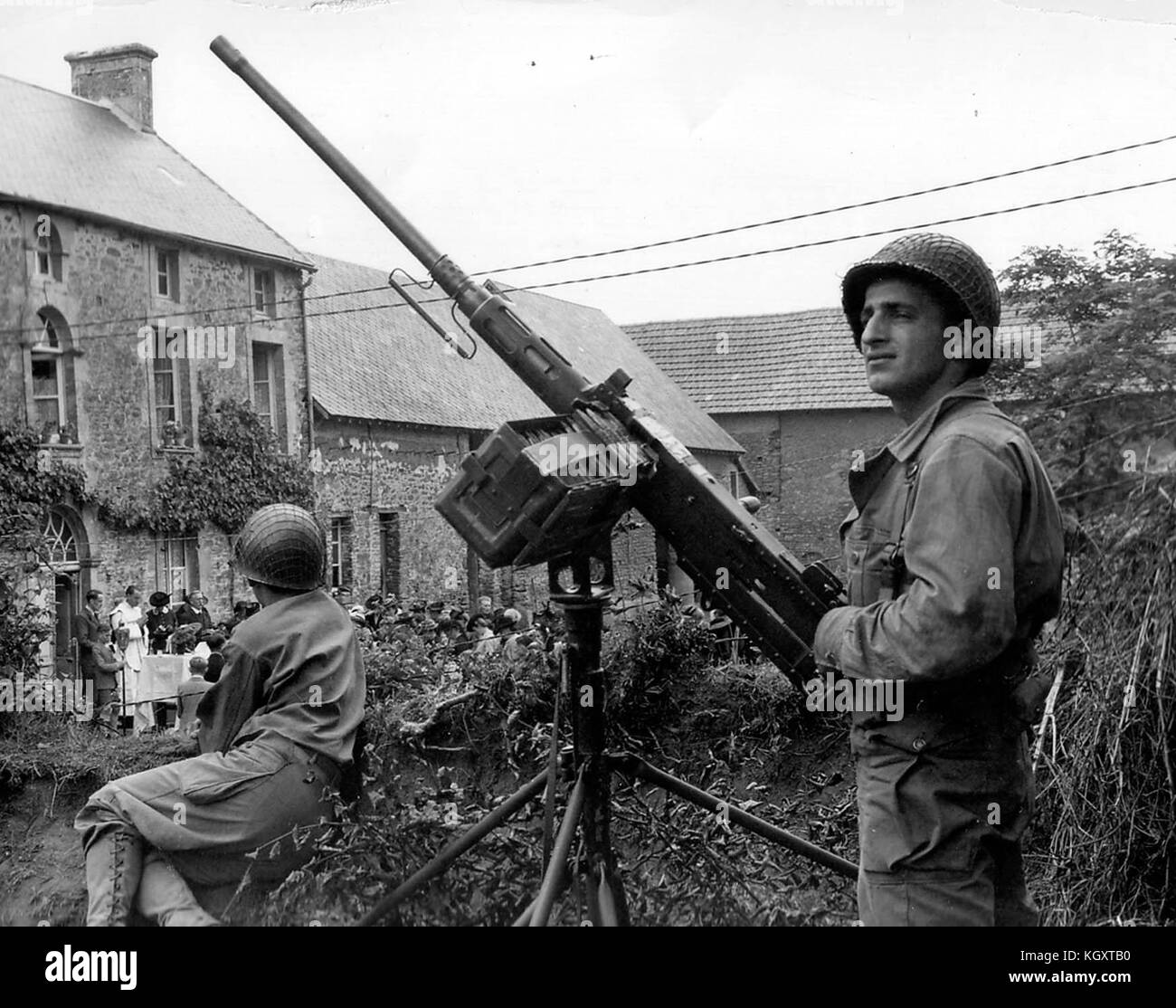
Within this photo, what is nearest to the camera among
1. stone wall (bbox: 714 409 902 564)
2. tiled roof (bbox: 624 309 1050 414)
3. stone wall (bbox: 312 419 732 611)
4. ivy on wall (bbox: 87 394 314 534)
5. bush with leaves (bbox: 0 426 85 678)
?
bush with leaves (bbox: 0 426 85 678)

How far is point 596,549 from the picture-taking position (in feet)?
11.8

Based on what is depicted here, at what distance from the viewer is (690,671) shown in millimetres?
5766

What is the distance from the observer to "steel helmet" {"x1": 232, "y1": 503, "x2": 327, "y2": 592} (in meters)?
3.78

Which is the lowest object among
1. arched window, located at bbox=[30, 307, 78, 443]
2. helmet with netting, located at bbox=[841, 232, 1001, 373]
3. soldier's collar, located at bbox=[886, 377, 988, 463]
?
soldier's collar, located at bbox=[886, 377, 988, 463]

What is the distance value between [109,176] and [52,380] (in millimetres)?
2382

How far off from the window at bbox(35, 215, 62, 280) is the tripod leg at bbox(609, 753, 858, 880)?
4.97 metres

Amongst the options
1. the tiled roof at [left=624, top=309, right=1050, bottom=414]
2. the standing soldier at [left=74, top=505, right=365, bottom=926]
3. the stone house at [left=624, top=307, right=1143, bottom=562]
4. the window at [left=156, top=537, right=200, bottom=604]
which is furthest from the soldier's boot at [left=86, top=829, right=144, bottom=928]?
the tiled roof at [left=624, top=309, right=1050, bottom=414]

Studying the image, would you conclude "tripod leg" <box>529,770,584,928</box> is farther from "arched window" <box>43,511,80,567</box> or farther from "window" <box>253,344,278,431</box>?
"window" <box>253,344,278,431</box>

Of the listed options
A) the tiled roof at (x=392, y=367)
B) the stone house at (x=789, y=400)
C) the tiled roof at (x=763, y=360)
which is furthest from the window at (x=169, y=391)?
the tiled roof at (x=763, y=360)

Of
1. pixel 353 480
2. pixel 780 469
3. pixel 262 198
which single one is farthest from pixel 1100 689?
pixel 780 469

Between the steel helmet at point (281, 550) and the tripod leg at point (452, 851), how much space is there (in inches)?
37.7

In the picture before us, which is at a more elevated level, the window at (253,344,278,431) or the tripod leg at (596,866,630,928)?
the window at (253,344,278,431)

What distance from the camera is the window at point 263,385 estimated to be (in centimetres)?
870
